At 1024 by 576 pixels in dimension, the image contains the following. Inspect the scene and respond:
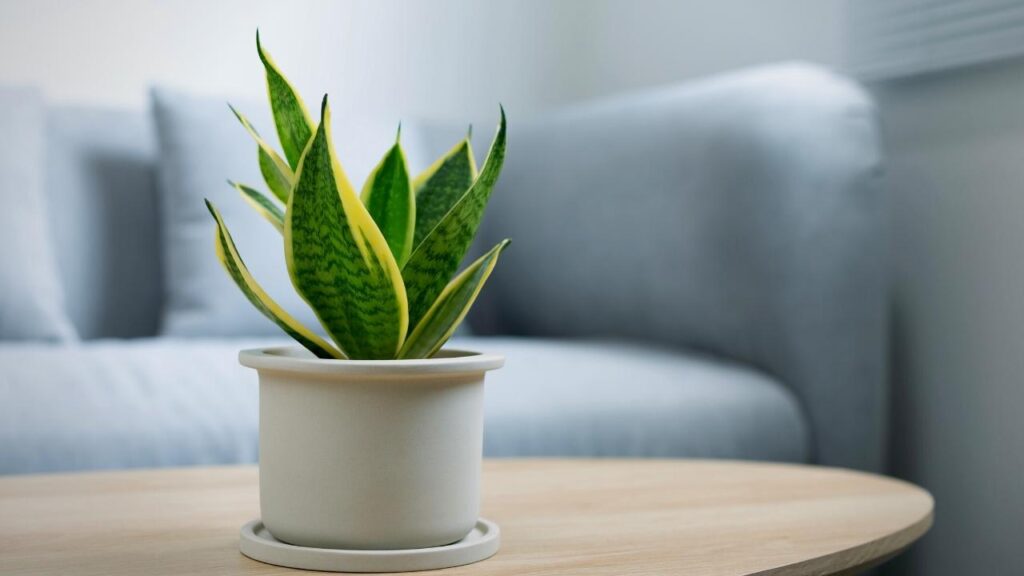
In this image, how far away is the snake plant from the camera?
537mm

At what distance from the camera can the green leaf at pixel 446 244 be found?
0.57 metres

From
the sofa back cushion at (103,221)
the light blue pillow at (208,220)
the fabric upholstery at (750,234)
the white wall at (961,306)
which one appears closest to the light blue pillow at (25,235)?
the sofa back cushion at (103,221)

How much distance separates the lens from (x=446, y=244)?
575 mm

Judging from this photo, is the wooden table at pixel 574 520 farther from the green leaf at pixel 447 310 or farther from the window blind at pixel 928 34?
the window blind at pixel 928 34

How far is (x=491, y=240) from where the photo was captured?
82.6 inches

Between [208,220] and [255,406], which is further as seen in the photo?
[208,220]

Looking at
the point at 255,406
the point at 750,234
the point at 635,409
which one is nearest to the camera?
the point at 255,406

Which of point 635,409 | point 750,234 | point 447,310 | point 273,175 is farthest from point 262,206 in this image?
point 750,234

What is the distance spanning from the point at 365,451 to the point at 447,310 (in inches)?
3.3

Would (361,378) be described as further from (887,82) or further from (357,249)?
(887,82)

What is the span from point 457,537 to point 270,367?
13 cm

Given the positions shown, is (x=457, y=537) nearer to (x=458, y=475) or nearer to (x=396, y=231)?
(x=458, y=475)

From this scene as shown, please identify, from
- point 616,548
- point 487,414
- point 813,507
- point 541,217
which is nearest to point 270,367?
point 616,548

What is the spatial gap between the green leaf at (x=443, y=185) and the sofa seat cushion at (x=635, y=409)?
606 millimetres
